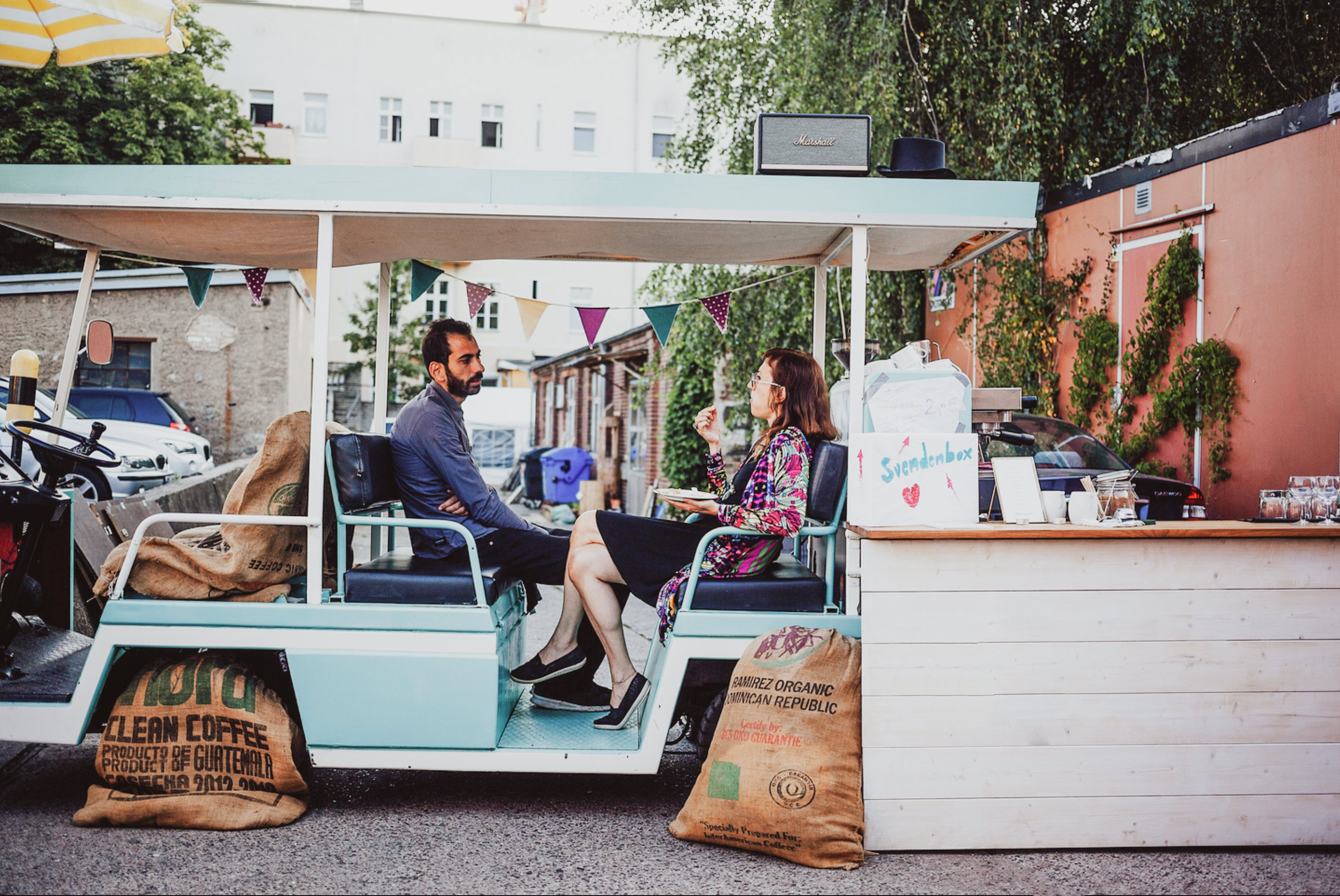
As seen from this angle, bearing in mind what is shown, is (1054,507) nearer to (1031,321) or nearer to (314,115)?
(1031,321)

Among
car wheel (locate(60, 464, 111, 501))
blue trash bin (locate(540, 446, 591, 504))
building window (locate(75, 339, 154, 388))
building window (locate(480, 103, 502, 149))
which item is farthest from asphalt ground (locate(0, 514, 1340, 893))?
building window (locate(480, 103, 502, 149))

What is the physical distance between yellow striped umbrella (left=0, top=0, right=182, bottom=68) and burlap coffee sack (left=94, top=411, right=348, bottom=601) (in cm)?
304

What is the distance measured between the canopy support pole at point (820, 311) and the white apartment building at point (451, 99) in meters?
25.0

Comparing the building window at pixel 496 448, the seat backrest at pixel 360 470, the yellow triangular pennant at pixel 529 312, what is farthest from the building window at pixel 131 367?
the building window at pixel 496 448

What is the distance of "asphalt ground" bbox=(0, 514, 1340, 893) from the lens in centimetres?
308

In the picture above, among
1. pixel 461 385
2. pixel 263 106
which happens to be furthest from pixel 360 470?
pixel 263 106

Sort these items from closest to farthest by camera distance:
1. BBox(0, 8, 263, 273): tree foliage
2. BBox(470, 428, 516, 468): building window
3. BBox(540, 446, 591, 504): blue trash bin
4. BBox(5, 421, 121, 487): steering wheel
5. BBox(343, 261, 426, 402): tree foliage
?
BBox(5, 421, 121, 487): steering wheel, BBox(540, 446, 591, 504): blue trash bin, BBox(0, 8, 263, 273): tree foliage, BBox(343, 261, 426, 402): tree foliage, BBox(470, 428, 516, 468): building window

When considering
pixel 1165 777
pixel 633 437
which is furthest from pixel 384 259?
pixel 633 437

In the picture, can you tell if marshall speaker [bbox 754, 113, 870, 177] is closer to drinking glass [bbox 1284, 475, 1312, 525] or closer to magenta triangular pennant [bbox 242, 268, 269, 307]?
drinking glass [bbox 1284, 475, 1312, 525]

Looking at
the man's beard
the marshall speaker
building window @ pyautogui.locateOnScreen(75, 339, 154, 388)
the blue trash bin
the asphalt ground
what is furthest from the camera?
the blue trash bin

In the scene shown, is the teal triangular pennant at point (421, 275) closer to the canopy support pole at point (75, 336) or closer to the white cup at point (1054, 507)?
the canopy support pole at point (75, 336)

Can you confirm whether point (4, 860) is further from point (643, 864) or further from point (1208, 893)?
point (1208, 893)

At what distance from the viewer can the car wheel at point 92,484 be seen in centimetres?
734

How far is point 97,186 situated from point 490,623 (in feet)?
6.70
